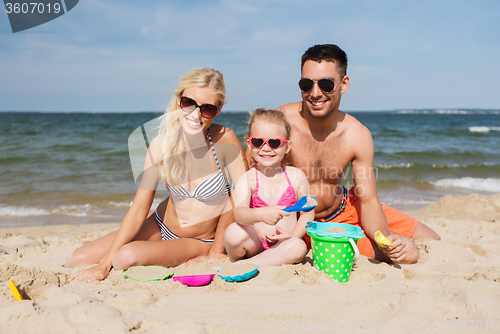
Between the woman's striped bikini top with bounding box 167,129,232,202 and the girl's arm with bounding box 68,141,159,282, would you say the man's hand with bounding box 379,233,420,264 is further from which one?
the girl's arm with bounding box 68,141,159,282

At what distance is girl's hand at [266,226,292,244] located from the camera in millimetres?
2719

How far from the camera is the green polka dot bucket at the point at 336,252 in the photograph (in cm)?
239

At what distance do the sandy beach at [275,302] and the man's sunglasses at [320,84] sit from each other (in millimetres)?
1503

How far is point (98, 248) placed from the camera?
3160mm

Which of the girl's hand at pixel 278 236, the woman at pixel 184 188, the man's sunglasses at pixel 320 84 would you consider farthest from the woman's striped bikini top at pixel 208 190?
the man's sunglasses at pixel 320 84

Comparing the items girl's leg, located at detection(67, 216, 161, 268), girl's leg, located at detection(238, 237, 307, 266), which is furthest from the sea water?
girl's leg, located at detection(238, 237, 307, 266)

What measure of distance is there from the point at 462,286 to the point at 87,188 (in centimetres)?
681

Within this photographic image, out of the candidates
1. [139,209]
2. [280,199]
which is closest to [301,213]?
[280,199]

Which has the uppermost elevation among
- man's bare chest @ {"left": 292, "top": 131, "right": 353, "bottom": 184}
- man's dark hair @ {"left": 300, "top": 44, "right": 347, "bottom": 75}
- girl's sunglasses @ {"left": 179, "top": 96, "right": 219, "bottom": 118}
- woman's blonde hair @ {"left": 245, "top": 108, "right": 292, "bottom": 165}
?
man's dark hair @ {"left": 300, "top": 44, "right": 347, "bottom": 75}

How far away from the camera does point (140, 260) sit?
2791 millimetres

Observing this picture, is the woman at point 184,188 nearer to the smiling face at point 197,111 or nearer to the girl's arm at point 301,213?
the smiling face at point 197,111

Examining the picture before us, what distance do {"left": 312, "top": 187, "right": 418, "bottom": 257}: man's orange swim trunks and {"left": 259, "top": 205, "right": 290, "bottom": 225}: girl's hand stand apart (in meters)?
1.17

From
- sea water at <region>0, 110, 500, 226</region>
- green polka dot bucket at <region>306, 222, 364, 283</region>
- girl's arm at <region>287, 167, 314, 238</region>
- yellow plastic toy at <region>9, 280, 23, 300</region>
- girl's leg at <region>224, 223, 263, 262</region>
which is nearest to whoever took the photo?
yellow plastic toy at <region>9, 280, 23, 300</region>

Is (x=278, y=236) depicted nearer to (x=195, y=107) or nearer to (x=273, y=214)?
(x=273, y=214)
